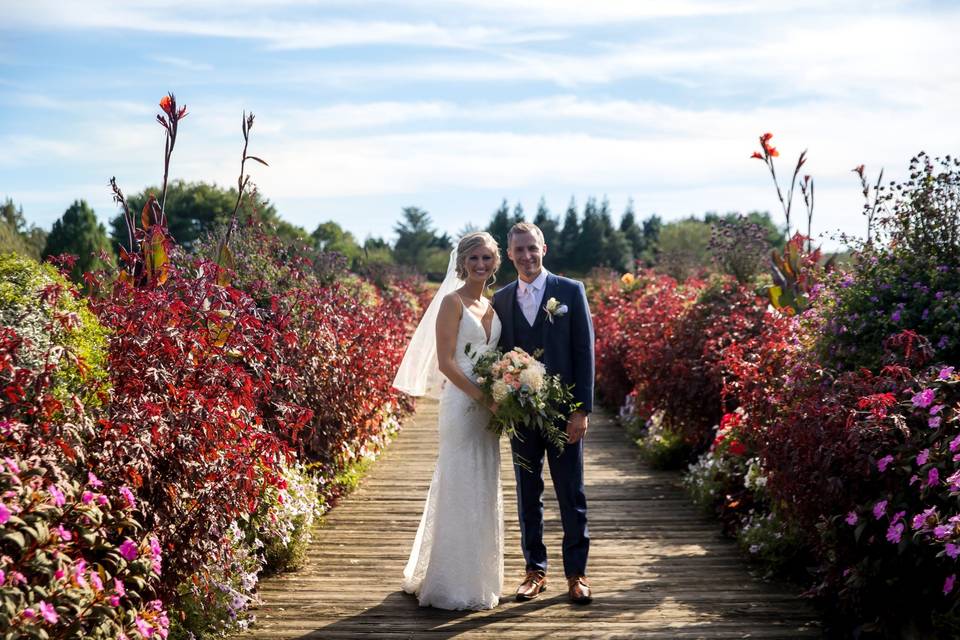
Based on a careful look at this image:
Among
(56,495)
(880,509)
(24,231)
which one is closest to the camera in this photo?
(56,495)

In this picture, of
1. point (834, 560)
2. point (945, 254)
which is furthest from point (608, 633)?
point (945, 254)

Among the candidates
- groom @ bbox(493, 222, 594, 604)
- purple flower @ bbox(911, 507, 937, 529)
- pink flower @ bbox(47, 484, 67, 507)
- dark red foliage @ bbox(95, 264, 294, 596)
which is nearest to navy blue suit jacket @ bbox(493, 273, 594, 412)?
groom @ bbox(493, 222, 594, 604)

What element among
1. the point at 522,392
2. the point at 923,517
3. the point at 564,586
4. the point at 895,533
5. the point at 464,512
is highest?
the point at 522,392

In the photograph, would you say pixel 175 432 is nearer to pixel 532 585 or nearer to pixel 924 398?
pixel 532 585

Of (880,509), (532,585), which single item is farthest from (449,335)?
(880,509)

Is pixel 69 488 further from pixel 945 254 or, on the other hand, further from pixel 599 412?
pixel 599 412

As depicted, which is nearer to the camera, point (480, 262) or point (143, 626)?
point (143, 626)

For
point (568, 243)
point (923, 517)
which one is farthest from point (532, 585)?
point (568, 243)

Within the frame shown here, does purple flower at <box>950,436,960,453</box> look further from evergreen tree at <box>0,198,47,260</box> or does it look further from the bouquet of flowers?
evergreen tree at <box>0,198,47,260</box>

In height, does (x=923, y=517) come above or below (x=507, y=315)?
below

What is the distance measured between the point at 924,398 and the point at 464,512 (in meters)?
2.47

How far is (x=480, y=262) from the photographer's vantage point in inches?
208

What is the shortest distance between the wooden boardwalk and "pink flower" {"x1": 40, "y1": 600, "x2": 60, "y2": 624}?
194 centimetres

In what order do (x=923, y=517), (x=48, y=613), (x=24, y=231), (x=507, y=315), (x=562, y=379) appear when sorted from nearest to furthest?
(x=48, y=613) → (x=923, y=517) → (x=562, y=379) → (x=507, y=315) → (x=24, y=231)
